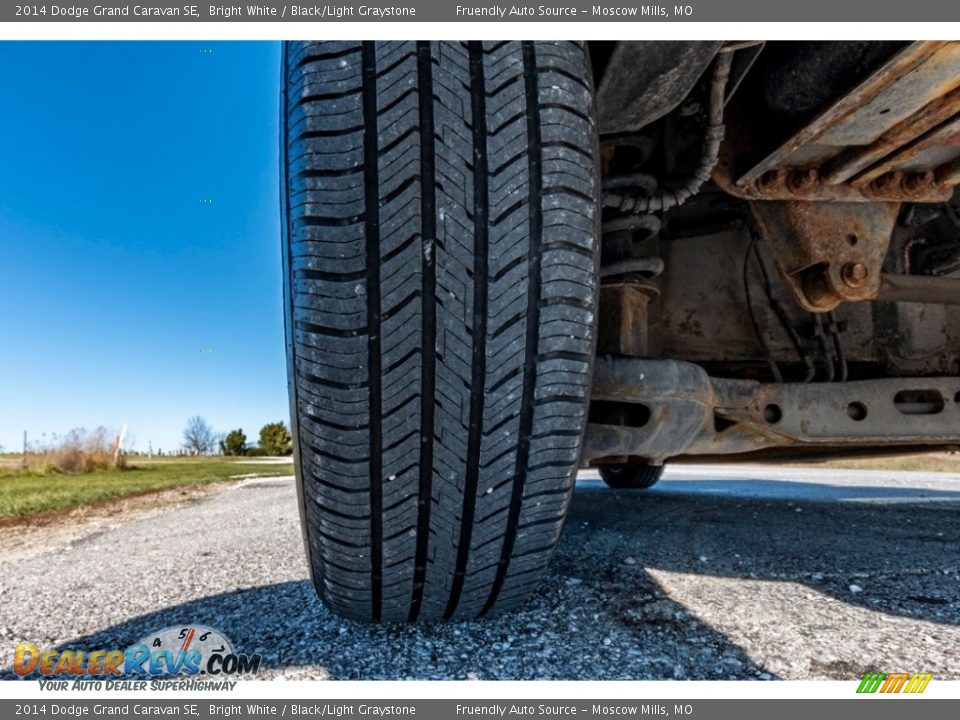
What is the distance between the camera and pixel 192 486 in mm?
6625

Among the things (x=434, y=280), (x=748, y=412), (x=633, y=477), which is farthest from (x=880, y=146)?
(x=633, y=477)

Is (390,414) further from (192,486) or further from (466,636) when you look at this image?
(192,486)

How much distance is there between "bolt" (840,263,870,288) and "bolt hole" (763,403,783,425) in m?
0.39

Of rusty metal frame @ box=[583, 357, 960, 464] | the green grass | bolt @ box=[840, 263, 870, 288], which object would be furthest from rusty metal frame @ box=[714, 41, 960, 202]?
the green grass

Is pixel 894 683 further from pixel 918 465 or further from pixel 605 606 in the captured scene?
pixel 918 465

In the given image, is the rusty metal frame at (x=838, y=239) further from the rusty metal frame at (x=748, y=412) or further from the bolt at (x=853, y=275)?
the rusty metal frame at (x=748, y=412)

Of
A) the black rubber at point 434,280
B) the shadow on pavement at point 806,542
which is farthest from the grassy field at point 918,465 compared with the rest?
the black rubber at point 434,280

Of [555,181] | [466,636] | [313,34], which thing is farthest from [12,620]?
[555,181]

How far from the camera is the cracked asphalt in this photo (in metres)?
1.01

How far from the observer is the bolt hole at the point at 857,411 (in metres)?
1.73

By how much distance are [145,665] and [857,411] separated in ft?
6.32

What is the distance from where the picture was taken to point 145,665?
1.02 metres

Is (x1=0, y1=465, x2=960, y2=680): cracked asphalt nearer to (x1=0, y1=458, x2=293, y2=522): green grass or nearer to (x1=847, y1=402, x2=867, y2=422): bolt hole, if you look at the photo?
(x1=847, y1=402, x2=867, y2=422): bolt hole
